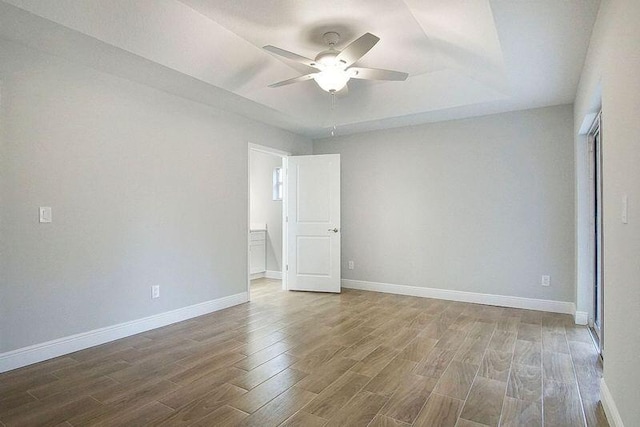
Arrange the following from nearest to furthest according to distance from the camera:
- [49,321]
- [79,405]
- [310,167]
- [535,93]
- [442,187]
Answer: [79,405] → [49,321] → [535,93] → [442,187] → [310,167]

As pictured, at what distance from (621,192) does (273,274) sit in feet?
18.0

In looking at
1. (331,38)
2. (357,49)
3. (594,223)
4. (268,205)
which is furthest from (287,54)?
(268,205)

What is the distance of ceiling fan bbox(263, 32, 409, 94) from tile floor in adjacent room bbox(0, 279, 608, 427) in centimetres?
225

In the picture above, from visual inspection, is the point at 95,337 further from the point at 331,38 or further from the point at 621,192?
the point at 621,192

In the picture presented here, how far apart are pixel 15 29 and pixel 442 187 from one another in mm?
4576

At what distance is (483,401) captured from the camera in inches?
85.9

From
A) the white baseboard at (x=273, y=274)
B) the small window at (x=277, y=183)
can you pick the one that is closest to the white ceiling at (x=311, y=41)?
the small window at (x=277, y=183)

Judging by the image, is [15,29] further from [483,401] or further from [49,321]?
[483,401]

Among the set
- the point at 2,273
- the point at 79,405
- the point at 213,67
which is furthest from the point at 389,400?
the point at 213,67

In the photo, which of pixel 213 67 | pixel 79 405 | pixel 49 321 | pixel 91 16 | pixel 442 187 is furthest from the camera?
pixel 442 187

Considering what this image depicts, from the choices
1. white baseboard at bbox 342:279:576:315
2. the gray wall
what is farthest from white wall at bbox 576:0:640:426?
white baseboard at bbox 342:279:576:315

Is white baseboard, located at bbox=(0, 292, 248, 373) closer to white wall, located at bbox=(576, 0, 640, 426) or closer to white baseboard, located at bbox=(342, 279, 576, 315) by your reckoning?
white baseboard, located at bbox=(342, 279, 576, 315)

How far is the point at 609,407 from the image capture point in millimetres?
1959

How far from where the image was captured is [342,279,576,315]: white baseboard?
4.16m
